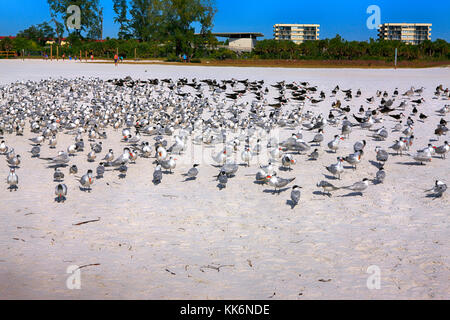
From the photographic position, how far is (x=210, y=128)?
60.8 feet

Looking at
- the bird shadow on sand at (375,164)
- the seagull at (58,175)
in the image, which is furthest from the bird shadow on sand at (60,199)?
the bird shadow on sand at (375,164)

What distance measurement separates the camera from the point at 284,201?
11.3 m

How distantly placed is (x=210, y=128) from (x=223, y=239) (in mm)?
9949

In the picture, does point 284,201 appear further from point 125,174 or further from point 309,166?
point 125,174

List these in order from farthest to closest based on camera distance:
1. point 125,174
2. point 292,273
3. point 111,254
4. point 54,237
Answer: point 125,174, point 54,237, point 111,254, point 292,273

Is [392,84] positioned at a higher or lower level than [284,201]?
higher

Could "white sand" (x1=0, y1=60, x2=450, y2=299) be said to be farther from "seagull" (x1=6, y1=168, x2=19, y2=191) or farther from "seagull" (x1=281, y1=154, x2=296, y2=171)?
"seagull" (x1=281, y1=154, x2=296, y2=171)

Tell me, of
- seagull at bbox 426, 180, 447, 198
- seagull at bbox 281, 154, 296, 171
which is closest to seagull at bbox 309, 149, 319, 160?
seagull at bbox 281, 154, 296, 171

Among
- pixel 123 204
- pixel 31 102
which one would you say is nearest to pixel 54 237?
pixel 123 204

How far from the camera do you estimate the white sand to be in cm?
714

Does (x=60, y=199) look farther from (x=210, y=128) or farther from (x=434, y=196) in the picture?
(x=434, y=196)

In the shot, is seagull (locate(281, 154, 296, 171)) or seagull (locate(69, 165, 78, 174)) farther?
seagull (locate(281, 154, 296, 171))

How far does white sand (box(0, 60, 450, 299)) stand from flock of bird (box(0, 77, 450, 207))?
0.48m
